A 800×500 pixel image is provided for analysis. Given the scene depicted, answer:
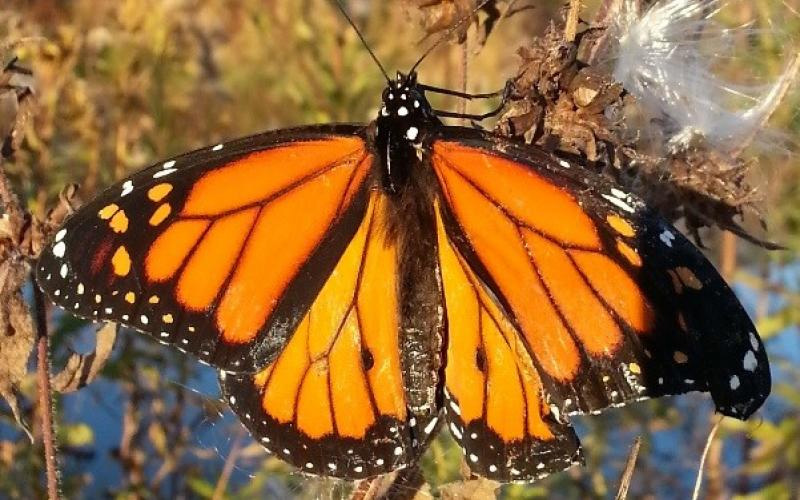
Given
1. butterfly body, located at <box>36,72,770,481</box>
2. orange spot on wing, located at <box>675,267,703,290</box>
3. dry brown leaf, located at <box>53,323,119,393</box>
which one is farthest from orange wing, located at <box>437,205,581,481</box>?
dry brown leaf, located at <box>53,323,119,393</box>

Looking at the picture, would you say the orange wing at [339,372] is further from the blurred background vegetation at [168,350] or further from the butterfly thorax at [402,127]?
the blurred background vegetation at [168,350]

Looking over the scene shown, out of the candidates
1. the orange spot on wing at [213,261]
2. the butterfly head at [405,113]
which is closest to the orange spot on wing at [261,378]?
the orange spot on wing at [213,261]

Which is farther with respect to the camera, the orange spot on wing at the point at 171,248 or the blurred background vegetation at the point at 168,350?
the blurred background vegetation at the point at 168,350

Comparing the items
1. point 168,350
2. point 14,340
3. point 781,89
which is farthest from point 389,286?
point 168,350

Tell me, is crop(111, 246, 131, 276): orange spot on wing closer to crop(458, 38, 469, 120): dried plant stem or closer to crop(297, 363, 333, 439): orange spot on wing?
crop(297, 363, 333, 439): orange spot on wing

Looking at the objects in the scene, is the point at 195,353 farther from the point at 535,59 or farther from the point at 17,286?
the point at 535,59
